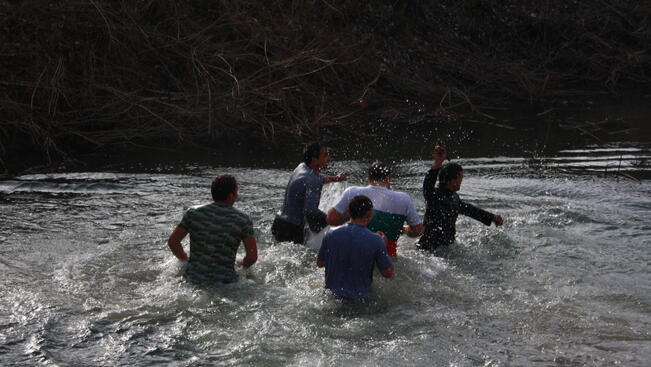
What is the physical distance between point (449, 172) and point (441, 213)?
509 mm

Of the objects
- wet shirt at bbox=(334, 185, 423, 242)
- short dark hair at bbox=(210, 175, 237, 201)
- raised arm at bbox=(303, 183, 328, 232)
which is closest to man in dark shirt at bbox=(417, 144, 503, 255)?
wet shirt at bbox=(334, 185, 423, 242)

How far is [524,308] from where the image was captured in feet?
25.7

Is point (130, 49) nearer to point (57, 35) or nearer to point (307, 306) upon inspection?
point (57, 35)

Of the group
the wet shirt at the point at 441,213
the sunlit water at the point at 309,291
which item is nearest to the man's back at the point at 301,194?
the sunlit water at the point at 309,291

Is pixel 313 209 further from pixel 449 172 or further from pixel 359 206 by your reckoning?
pixel 359 206

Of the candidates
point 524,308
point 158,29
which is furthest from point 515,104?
point 524,308

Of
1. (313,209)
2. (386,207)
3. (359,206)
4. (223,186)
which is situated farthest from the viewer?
(313,209)

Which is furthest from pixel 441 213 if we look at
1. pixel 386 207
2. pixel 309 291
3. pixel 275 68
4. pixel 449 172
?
pixel 275 68

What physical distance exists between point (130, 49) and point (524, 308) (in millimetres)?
10243

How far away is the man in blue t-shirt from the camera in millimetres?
7270

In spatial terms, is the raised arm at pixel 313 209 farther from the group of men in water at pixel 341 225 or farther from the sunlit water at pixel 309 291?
the sunlit water at pixel 309 291

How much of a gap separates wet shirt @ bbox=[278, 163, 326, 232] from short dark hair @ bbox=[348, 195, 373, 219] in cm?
202

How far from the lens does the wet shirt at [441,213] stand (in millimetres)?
8828

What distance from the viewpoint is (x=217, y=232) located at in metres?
7.65
